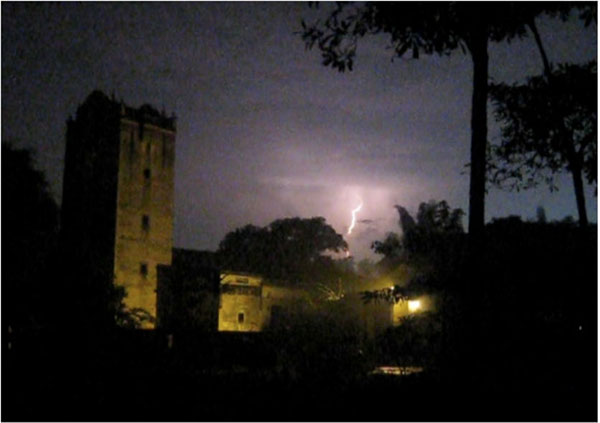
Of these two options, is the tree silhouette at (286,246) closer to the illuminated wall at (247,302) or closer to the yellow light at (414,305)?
the illuminated wall at (247,302)

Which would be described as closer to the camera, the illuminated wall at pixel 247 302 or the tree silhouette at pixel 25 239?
the tree silhouette at pixel 25 239

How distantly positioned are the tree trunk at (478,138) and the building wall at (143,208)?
42.8 meters

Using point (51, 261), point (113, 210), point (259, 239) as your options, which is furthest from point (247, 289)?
point (51, 261)

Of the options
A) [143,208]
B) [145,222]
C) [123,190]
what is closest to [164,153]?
[123,190]

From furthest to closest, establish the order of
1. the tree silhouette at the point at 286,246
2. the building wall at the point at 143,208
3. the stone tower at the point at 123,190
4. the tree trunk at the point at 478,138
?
1. the tree silhouette at the point at 286,246
2. the stone tower at the point at 123,190
3. the building wall at the point at 143,208
4. the tree trunk at the point at 478,138

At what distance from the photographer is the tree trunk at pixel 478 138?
10094 millimetres

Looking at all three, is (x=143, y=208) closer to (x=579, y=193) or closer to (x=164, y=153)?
→ (x=164, y=153)

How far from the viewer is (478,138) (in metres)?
10.1

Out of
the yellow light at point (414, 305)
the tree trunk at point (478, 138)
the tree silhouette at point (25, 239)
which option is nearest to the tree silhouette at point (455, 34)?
the tree trunk at point (478, 138)

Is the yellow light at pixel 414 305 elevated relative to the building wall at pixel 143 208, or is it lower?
lower

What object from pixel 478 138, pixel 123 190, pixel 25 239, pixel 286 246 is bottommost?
pixel 25 239

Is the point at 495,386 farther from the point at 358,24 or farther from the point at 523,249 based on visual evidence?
the point at 358,24

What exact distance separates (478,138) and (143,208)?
46.1 meters

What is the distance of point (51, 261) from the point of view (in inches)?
945
